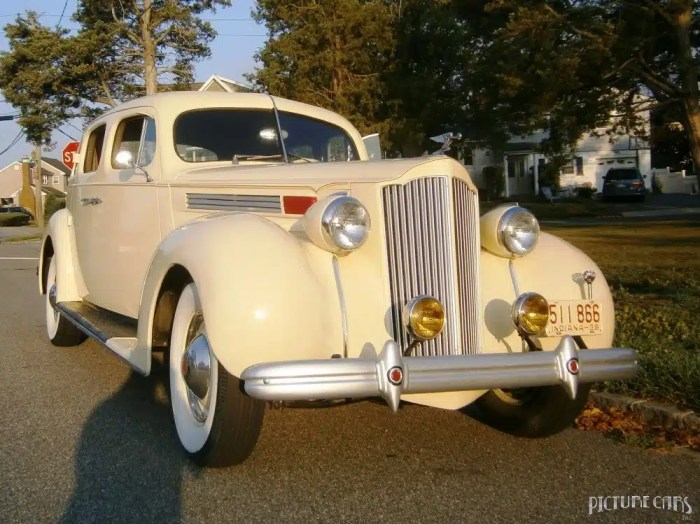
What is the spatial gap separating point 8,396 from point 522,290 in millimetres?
3715

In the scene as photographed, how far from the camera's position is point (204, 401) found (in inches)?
156

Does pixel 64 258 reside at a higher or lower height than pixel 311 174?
lower

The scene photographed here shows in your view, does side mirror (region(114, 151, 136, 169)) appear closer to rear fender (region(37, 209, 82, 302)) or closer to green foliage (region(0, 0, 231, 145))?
rear fender (region(37, 209, 82, 302))

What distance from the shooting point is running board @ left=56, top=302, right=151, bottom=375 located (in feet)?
14.8

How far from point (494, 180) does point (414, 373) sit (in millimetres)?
39805

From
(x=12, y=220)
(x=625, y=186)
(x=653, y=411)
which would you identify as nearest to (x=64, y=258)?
(x=653, y=411)

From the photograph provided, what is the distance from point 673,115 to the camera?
1772cm

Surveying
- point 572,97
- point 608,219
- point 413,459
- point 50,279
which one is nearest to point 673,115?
point 572,97

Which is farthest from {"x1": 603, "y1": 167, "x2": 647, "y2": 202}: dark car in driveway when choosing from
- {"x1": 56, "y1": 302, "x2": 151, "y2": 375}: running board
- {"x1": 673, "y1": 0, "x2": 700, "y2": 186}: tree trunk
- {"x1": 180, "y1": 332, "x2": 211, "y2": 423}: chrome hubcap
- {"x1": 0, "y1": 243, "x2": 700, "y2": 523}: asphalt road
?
{"x1": 180, "y1": 332, "x2": 211, "y2": 423}: chrome hubcap

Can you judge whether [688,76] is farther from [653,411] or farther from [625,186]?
[625,186]

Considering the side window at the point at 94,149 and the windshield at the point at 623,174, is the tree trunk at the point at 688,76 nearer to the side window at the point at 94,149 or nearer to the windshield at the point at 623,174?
the side window at the point at 94,149

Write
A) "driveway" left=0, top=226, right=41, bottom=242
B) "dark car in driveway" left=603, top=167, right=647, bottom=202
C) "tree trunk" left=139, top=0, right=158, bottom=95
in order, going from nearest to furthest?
"tree trunk" left=139, top=0, right=158, bottom=95, "dark car in driveway" left=603, top=167, right=647, bottom=202, "driveway" left=0, top=226, right=41, bottom=242

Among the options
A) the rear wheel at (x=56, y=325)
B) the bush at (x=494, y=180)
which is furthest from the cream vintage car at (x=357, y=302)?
the bush at (x=494, y=180)

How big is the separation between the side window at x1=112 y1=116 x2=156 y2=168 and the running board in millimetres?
1114
